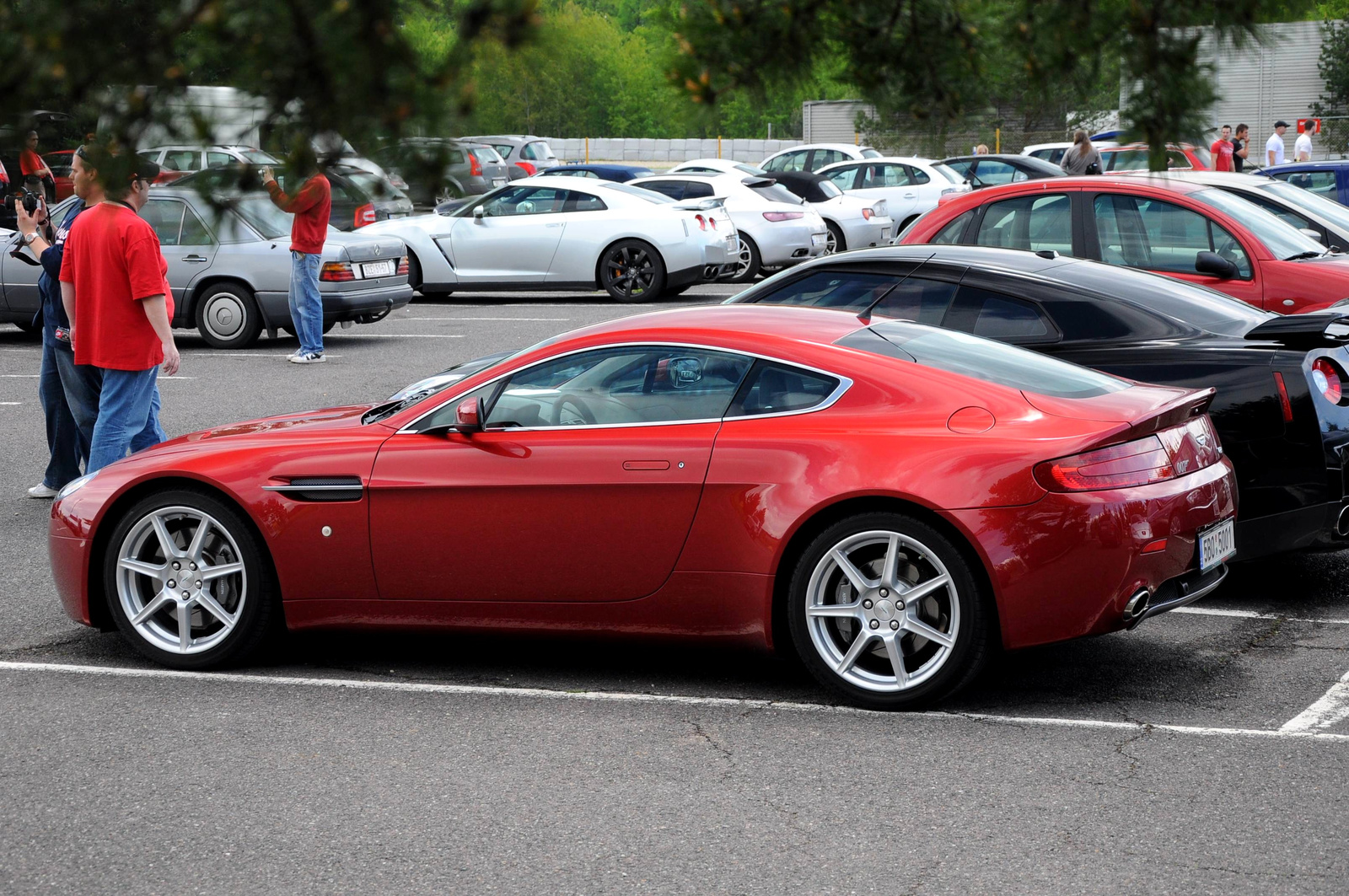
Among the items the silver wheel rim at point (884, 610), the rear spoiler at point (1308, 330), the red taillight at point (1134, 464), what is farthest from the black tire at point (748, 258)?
the silver wheel rim at point (884, 610)

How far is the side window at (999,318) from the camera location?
7.36 metres

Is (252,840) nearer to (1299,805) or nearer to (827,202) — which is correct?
(1299,805)

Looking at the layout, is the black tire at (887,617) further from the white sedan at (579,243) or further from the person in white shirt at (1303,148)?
the person in white shirt at (1303,148)

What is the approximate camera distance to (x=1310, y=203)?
37.5ft

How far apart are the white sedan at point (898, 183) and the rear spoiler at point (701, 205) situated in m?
5.87

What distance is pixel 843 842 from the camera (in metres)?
4.24

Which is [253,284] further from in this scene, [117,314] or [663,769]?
[663,769]

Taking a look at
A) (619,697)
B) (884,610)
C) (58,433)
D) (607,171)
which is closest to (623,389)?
(619,697)

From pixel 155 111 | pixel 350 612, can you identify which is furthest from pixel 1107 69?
pixel 350 612

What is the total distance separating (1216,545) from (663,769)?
84.2 inches

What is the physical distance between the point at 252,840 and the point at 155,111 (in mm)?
2466

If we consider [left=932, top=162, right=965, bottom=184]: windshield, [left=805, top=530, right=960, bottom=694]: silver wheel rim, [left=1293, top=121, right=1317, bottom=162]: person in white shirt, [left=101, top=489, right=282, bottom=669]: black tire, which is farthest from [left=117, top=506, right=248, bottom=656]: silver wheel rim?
[left=1293, top=121, right=1317, bottom=162]: person in white shirt

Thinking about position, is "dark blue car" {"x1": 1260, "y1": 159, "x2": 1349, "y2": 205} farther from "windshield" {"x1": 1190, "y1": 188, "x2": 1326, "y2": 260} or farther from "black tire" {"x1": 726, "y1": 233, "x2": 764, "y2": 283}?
"windshield" {"x1": 1190, "y1": 188, "x2": 1326, "y2": 260}

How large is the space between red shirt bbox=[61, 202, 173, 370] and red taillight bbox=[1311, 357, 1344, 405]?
529 centimetres
